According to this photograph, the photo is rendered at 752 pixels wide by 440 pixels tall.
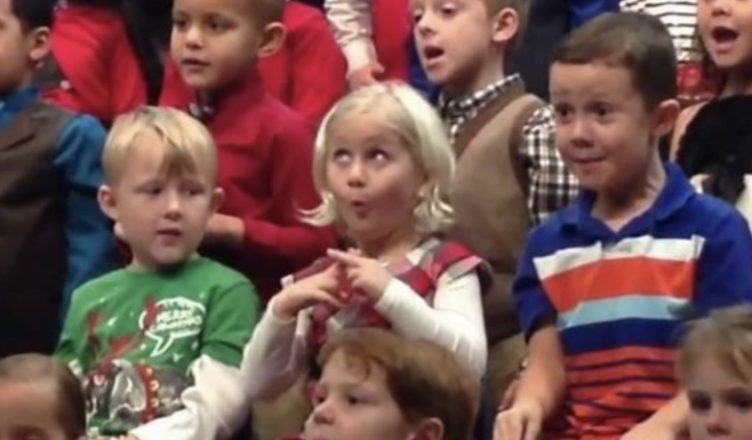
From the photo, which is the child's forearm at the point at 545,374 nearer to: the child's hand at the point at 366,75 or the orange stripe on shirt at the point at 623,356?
the orange stripe on shirt at the point at 623,356

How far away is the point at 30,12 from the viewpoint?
403 cm

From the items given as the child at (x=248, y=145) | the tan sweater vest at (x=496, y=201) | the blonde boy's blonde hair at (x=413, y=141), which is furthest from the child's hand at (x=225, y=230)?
the tan sweater vest at (x=496, y=201)

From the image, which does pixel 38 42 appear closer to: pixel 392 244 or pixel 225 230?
pixel 225 230

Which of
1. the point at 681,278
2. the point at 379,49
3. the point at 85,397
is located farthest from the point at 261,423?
the point at 379,49

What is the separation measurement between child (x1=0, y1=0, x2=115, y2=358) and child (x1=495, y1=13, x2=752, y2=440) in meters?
0.98

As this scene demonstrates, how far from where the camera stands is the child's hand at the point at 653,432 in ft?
10.00

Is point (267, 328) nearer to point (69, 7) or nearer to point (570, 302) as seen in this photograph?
point (570, 302)

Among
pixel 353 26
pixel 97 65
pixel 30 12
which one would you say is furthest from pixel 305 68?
pixel 30 12

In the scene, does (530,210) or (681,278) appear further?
(530,210)

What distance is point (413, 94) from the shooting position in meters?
3.52

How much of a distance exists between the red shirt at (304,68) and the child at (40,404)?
102 cm

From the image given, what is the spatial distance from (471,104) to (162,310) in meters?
0.69

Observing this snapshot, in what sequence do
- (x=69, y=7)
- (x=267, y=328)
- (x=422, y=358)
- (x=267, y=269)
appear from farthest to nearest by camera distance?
1. (x=69, y=7)
2. (x=267, y=269)
3. (x=267, y=328)
4. (x=422, y=358)

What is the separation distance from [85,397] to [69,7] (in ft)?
3.95
